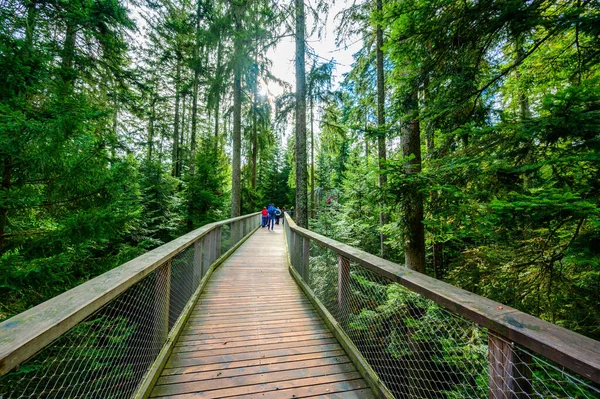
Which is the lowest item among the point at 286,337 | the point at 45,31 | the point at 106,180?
the point at 286,337

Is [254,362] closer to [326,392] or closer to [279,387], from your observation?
[279,387]

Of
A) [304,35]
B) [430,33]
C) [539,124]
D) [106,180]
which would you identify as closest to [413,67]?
[430,33]

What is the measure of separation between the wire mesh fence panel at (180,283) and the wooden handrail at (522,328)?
292cm

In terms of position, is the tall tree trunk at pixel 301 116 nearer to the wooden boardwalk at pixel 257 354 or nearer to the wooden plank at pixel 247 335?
the wooden boardwalk at pixel 257 354

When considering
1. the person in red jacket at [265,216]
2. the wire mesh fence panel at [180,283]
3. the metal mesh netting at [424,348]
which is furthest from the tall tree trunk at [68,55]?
the person in red jacket at [265,216]

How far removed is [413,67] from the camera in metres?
3.84

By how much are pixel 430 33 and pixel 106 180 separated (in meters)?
5.67

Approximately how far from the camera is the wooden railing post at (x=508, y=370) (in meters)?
1.16

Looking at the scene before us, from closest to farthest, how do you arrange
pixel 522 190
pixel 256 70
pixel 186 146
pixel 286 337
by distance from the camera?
pixel 522 190
pixel 286 337
pixel 256 70
pixel 186 146

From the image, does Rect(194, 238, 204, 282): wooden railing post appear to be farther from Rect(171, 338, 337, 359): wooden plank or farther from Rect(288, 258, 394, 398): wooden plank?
Rect(288, 258, 394, 398): wooden plank

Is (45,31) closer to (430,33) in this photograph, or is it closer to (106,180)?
(106,180)

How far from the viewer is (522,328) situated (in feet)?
3.71

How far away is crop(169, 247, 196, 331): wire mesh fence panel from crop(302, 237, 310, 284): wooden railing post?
A: 2050 mm

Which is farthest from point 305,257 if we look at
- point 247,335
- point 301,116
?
point 301,116
